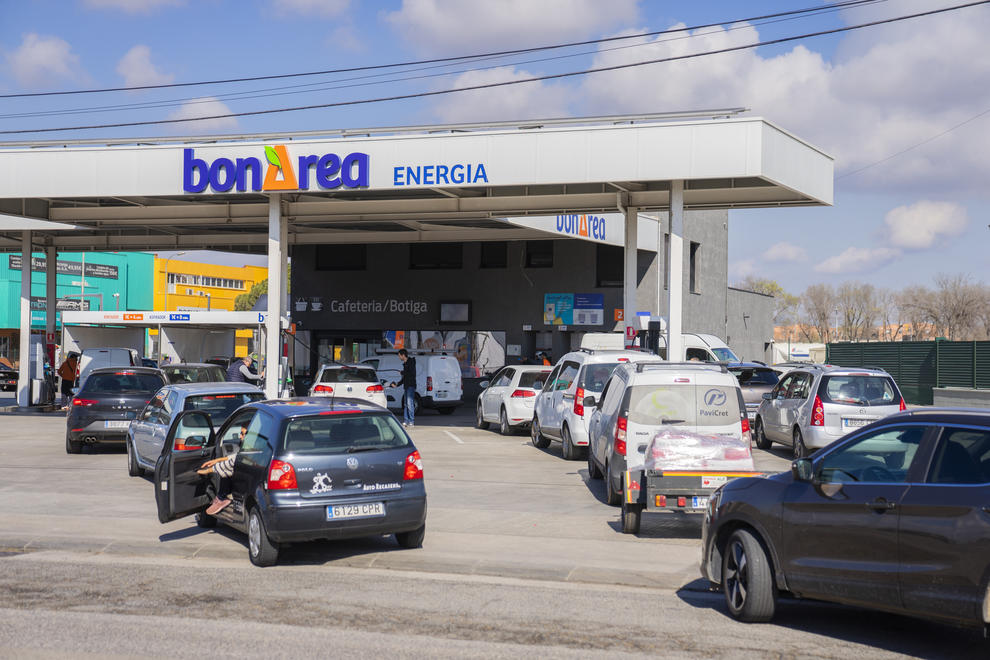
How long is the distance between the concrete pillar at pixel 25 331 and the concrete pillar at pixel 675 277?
20.4 m

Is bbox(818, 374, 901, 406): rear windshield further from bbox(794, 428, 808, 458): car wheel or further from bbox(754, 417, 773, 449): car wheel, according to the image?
bbox(754, 417, 773, 449): car wheel

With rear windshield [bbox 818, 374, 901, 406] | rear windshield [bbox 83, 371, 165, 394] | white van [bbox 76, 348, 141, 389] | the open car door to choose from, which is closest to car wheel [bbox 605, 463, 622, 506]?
the open car door

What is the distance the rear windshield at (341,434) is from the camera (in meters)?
9.53

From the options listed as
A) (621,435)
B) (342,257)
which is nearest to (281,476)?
(621,435)

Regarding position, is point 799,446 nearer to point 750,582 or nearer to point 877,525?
point 750,582

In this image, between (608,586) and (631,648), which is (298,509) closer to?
(608,586)

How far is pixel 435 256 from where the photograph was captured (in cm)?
3819

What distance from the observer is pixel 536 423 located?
20.7 m

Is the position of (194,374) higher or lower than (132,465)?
higher

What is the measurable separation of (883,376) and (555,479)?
623cm

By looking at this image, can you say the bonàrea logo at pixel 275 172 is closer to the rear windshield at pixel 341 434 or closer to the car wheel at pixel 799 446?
the car wheel at pixel 799 446

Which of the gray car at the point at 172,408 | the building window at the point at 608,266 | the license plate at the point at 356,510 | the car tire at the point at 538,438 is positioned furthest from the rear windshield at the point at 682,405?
the building window at the point at 608,266

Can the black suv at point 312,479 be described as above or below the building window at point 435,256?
below

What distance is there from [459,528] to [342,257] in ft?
94.9
